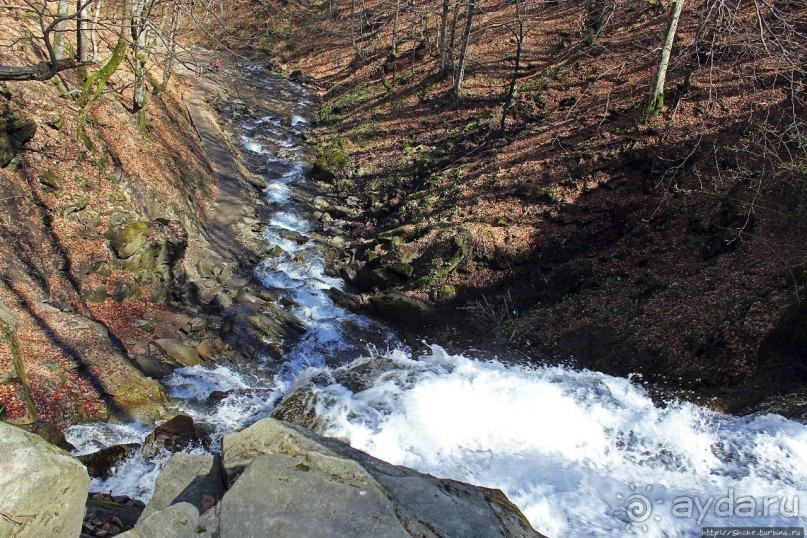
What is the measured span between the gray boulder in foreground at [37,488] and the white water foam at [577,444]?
406 centimetres

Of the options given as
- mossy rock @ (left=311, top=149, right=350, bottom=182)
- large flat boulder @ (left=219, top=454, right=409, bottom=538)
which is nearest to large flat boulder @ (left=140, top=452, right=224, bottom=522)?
large flat boulder @ (left=219, top=454, right=409, bottom=538)

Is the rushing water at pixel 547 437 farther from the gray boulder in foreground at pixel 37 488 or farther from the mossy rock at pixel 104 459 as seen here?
the gray boulder in foreground at pixel 37 488

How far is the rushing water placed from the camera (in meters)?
6.29

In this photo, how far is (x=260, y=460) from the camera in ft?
15.2

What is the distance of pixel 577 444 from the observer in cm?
775

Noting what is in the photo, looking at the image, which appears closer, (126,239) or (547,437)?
(547,437)

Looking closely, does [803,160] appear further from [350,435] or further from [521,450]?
[350,435]

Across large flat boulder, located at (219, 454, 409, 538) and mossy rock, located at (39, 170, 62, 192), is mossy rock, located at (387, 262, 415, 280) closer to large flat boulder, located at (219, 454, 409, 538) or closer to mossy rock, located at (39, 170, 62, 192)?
mossy rock, located at (39, 170, 62, 192)

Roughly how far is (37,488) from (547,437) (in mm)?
6523

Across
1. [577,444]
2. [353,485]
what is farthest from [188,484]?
[577,444]

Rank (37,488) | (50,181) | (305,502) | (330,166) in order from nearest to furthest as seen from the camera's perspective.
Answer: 1. (37,488)
2. (305,502)
3. (50,181)
4. (330,166)

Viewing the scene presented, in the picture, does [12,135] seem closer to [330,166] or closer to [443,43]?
[330,166]

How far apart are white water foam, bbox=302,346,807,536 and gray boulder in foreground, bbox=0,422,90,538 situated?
4.06m

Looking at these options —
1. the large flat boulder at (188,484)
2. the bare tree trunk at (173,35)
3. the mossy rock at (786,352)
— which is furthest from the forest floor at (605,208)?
the large flat boulder at (188,484)
